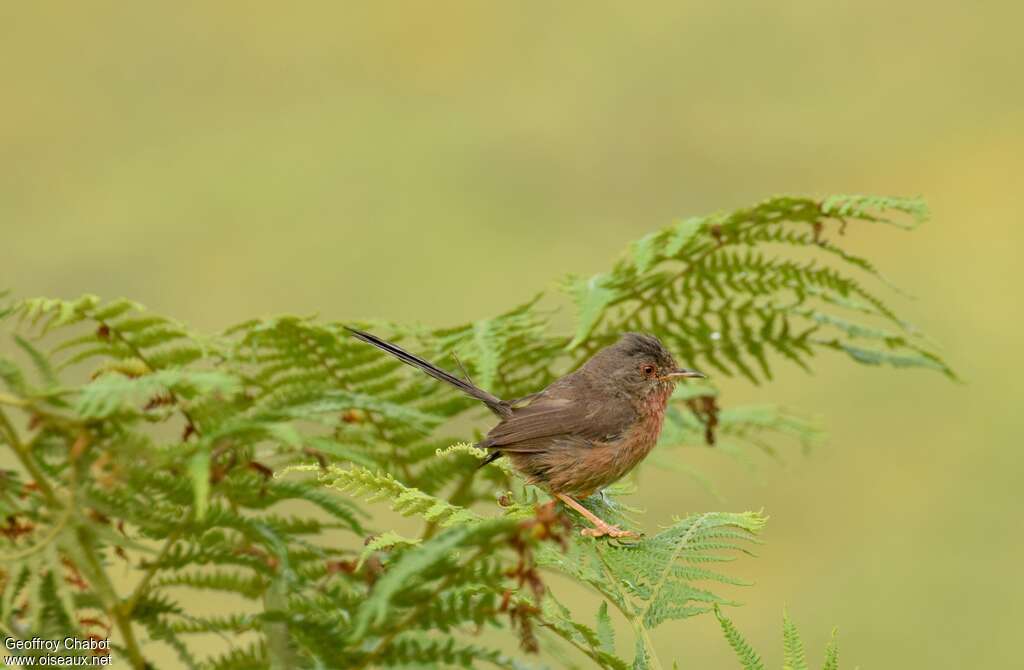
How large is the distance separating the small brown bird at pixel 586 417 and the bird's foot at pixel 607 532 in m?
0.14

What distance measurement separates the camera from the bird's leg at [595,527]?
1837 millimetres

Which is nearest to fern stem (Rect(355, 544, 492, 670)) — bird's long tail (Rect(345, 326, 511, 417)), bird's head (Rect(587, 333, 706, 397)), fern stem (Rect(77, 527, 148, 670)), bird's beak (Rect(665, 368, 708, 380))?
fern stem (Rect(77, 527, 148, 670))

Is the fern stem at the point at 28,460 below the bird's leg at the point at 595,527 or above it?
below

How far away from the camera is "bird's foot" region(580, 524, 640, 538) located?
1817mm

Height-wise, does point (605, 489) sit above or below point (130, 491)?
above

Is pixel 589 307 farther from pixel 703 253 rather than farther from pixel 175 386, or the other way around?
pixel 175 386

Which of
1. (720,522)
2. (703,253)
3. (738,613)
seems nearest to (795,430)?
(703,253)

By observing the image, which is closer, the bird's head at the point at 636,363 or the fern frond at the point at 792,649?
the fern frond at the point at 792,649

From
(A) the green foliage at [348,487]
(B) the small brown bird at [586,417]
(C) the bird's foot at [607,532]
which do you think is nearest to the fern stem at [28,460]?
(A) the green foliage at [348,487]

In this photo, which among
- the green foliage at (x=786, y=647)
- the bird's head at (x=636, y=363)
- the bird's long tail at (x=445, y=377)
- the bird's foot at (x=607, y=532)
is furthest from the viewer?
the bird's head at (x=636, y=363)

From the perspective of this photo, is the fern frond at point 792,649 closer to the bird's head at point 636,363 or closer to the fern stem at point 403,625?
the fern stem at point 403,625

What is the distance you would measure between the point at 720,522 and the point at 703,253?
0.98 meters

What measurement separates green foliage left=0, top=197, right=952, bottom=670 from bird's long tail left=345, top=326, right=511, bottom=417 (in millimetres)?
41

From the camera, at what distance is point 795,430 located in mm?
2973
